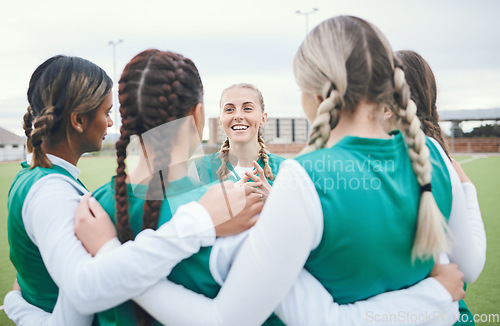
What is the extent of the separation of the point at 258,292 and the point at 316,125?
0.46m

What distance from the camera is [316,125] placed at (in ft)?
3.47

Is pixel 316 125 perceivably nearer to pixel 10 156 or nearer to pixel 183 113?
pixel 183 113

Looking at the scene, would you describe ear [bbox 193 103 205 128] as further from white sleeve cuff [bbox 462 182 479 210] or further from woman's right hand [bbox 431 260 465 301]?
white sleeve cuff [bbox 462 182 479 210]

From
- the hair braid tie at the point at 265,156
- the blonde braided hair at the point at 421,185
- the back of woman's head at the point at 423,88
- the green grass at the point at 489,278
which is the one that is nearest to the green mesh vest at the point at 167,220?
the blonde braided hair at the point at 421,185

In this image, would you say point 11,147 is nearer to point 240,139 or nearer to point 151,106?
point 240,139

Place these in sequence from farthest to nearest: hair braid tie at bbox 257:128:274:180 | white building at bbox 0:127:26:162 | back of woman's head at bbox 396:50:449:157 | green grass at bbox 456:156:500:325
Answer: white building at bbox 0:127:26:162
green grass at bbox 456:156:500:325
hair braid tie at bbox 257:128:274:180
back of woman's head at bbox 396:50:449:157

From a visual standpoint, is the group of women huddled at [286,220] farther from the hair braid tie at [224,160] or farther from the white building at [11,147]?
the white building at [11,147]

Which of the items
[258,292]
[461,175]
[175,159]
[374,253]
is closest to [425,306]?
[374,253]

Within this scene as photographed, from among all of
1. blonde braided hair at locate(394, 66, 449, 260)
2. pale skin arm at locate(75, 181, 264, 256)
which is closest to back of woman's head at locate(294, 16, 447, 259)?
blonde braided hair at locate(394, 66, 449, 260)

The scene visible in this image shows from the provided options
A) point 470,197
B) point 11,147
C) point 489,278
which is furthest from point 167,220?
point 11,147

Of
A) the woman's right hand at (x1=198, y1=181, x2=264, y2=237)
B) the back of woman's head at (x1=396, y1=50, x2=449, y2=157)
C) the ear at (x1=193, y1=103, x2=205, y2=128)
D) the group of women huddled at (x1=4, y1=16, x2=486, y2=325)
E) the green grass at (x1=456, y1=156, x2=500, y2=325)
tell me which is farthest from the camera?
the green grass at (x1=456, y1=156, x2=500, y2=325)

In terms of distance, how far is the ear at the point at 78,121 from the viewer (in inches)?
62.0

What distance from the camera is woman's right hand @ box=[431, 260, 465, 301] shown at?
1.15 meters

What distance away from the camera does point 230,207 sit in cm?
111
